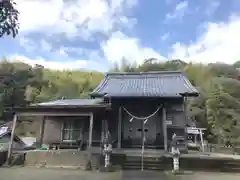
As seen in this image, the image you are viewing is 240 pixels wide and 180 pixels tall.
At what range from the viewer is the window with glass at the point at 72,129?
12655 millimetres

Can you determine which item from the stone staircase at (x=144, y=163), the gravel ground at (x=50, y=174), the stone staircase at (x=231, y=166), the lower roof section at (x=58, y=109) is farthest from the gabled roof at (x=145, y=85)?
the gravel ground at (x=50, y=174)

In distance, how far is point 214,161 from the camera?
365 inches

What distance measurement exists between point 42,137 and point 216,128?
1479 cm

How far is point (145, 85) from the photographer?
14.0m

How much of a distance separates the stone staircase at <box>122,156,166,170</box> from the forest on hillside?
4.61m

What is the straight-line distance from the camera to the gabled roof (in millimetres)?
12031

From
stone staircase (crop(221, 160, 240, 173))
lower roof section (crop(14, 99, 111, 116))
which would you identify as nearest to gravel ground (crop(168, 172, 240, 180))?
stone staircase (crop(221, 160, 240, 173))

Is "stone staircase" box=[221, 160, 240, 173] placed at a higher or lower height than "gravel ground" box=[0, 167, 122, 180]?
higher

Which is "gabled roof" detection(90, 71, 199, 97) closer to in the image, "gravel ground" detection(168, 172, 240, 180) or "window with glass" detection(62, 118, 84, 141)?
"window with glass" detection(62, 118, 84, 141)

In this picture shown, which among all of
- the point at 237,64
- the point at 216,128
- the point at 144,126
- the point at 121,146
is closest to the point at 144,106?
the point at 144,126

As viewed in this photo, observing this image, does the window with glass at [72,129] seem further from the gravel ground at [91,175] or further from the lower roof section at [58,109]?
the gravel ground at [91,175]

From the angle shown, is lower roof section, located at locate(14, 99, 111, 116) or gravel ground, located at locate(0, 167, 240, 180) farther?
lower roof section, located at locate(14, 99, 111, 116)

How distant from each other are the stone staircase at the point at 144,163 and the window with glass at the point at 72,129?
3.96 metres

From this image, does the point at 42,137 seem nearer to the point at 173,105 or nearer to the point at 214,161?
the point at 173,105
